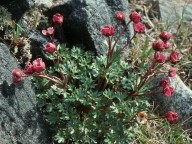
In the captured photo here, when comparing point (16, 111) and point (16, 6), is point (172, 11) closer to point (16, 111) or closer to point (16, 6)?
point (16, 6)

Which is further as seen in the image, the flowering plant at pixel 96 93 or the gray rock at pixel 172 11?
the gray rock at pixel 172 11

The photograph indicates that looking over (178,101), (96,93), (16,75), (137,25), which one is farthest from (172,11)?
(16,75)

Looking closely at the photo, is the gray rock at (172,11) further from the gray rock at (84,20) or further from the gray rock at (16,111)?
the gray rock at (16,111)

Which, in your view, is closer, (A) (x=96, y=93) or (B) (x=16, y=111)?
(B) (x=16, y=111)

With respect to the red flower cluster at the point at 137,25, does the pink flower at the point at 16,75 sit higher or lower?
lower

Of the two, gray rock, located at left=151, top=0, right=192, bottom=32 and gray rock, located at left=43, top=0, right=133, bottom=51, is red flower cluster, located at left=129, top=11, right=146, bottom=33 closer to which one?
gray rock, located at left=43, top=0, right=133, bottom=51

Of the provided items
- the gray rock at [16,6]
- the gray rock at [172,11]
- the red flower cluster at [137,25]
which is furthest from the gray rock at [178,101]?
the gray rock at [16,6]

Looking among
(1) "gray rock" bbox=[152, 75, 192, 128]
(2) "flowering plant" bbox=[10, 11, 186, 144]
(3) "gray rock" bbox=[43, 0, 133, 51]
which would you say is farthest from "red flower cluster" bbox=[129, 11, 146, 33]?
(1) "gray rock" bbox=[152, 75, 192, 128]

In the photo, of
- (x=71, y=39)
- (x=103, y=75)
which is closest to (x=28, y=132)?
(x=103, y=75)
